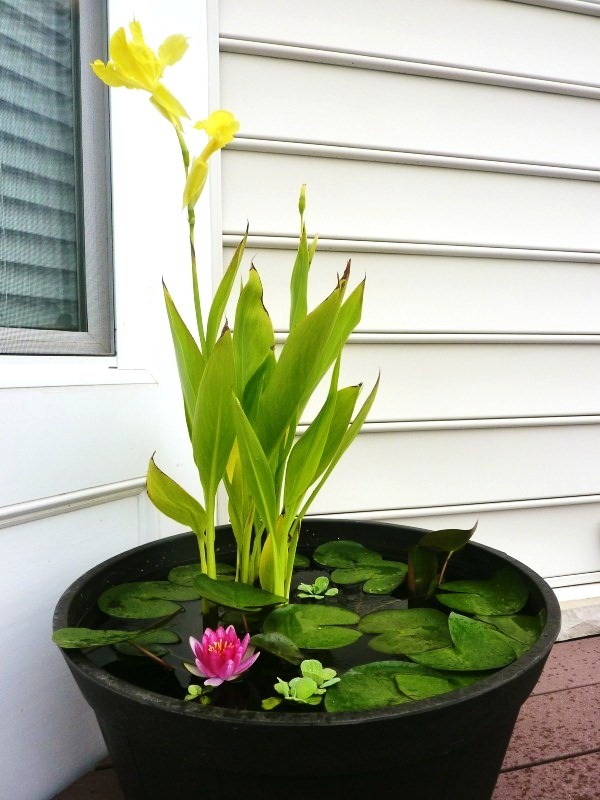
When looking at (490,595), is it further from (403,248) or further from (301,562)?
(403,248)

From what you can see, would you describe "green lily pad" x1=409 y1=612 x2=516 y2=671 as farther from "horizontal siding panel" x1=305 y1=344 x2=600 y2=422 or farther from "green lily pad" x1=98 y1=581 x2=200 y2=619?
"horizontal siding panel" x1=305 y1=344 x2=600 y2=422

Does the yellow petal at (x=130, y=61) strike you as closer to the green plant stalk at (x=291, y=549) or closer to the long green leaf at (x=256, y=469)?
the long green leaf at (x=256, y=469)

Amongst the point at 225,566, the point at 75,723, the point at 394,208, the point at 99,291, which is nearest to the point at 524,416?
the point at 394,208

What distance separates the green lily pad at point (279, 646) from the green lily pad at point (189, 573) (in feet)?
0.83

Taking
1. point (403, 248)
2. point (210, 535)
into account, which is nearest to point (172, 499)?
point (210, 535)

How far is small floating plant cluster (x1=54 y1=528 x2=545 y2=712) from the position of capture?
0.62 metres

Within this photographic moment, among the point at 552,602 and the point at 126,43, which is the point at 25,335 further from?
the point at 552,602

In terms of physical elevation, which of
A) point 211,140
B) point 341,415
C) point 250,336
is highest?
point 211,140

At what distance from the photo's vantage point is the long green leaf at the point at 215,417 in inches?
Result: 25.1

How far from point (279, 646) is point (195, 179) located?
503 mm

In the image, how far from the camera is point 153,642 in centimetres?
72

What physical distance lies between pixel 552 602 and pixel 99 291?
2.65ft

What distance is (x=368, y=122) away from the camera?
4.10ft

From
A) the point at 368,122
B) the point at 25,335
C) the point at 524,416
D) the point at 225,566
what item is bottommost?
the point at 225,566
